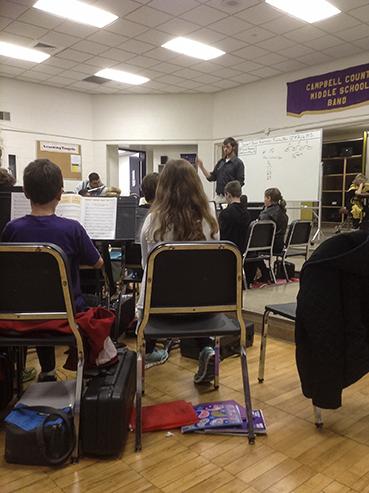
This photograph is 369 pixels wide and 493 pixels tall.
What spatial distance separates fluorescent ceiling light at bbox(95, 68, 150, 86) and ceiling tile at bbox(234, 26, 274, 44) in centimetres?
219

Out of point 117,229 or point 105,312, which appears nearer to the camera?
point 105,312

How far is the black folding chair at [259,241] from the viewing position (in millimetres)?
4105

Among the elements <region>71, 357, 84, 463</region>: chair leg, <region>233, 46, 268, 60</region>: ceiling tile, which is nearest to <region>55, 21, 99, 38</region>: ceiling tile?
<region>233, 46, 268, 60</region>: ceiling tile

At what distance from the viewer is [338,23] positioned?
498 cm

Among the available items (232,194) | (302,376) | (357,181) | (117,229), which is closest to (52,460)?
(302,376)

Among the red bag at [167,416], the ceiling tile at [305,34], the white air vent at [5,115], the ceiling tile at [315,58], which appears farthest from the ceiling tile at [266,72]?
the red bag at [167,416]

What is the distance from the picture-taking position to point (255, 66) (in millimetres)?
6492

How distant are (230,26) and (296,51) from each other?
4.24ft

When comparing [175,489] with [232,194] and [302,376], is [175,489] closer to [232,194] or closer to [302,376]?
[302,376]

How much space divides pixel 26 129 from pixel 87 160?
127cm

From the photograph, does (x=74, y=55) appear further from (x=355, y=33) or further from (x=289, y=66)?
(x=355, y=33)

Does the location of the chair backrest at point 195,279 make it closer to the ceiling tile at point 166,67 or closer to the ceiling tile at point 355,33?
the ceiling tile at point 355,33

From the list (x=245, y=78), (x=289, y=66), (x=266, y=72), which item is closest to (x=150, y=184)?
(x=289, y=66)

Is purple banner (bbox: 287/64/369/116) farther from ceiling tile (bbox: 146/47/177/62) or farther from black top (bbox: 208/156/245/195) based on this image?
black top (bbox: 208/156/245/195)
